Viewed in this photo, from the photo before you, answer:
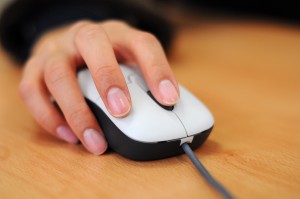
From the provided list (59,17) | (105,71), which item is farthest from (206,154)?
(59,17)

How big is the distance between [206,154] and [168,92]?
84 mm

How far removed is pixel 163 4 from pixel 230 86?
2.59 feet

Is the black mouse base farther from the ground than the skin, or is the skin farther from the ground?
the skin

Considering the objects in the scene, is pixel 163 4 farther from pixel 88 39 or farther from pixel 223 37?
pixel 88 39

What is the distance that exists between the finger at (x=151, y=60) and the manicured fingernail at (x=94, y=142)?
0.08m

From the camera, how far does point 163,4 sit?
1354 millimetres

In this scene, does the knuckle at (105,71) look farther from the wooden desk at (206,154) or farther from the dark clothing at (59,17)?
the dark clothing at (59,17)

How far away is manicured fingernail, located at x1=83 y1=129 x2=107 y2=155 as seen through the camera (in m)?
0.42

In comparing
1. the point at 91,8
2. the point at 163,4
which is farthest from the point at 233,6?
the point at 91,8

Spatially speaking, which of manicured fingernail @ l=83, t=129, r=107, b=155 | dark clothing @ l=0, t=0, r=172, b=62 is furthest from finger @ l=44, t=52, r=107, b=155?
dark clothing @ l=0, t=0, r=172, b=62

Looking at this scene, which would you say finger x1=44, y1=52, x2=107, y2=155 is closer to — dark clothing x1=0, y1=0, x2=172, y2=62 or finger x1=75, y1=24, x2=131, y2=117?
finger x1=75, y1=24, x2=131, y2=117

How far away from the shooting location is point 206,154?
416mm

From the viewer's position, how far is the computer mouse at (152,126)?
38cm

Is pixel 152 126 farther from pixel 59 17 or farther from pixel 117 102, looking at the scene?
pixel 59 17
